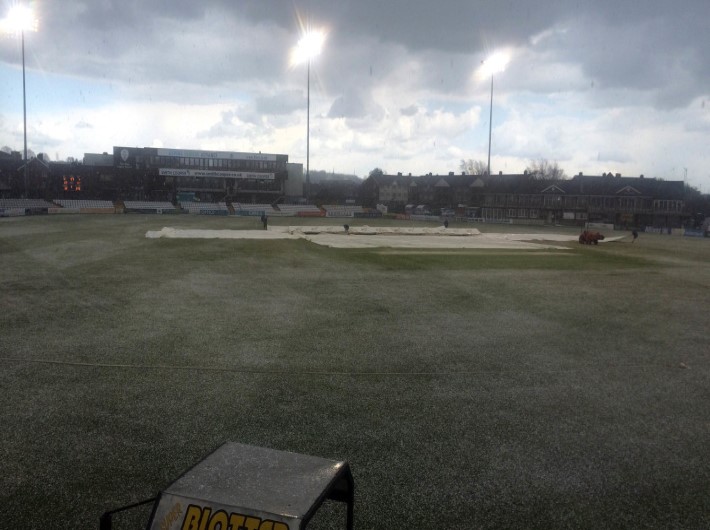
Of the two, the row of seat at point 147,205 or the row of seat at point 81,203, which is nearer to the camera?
the row of seat at point 81,203

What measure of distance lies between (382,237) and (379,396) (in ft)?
117

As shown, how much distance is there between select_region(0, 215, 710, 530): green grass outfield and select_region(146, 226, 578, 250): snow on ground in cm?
1892

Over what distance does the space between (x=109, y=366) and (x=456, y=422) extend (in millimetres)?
7036

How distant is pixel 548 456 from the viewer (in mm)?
7395

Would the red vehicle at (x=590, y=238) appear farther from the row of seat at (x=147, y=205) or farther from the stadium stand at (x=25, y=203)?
the stadium stand at (x=25, y=203)

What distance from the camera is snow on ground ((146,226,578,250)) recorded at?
39344 millimetres

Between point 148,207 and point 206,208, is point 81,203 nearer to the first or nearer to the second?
point 148,207

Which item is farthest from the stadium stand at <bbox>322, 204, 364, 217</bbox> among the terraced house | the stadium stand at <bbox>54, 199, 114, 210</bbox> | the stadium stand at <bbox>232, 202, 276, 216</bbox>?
the stadium stand at <bbox>54, 199, 114, 210</bbox>

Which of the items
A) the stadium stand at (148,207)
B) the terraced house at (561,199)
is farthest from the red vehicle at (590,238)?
the stadium stand at (148,207)

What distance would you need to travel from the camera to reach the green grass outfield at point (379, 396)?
633cm

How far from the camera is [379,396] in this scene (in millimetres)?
9508

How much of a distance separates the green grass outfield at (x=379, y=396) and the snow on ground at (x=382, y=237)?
745 inches

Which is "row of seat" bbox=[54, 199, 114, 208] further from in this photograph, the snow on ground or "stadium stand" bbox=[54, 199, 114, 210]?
the snow on ground

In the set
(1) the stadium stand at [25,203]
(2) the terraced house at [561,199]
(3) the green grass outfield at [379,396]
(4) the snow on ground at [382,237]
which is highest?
(2) the terraced house at [561,199]
